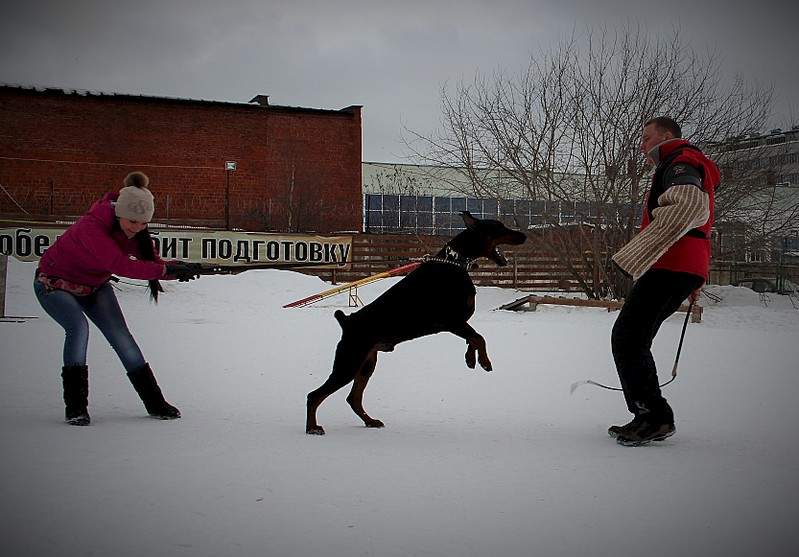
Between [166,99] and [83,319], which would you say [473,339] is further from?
[166,99]

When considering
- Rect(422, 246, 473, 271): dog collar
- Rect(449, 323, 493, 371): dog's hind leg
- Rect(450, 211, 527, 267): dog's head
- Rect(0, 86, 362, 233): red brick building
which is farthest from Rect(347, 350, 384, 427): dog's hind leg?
Rect(0, 86, 362, 233): red brick building

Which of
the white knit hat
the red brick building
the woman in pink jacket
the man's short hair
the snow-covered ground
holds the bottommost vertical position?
the snow-covered ground

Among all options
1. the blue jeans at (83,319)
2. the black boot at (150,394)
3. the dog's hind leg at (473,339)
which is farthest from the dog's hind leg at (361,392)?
the blue jeans at (83,319)

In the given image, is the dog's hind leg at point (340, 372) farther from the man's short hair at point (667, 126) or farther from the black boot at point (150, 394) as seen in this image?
the man's short hair at point (667, 126)

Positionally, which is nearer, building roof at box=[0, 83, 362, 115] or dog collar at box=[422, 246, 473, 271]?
dog collar at box=[422, 246, 473, 271]

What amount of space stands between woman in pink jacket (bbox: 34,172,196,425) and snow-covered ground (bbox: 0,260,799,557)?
0.36 meters

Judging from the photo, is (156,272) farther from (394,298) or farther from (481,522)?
(481,522)

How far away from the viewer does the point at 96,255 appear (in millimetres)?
4941

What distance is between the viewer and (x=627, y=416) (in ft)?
18.9

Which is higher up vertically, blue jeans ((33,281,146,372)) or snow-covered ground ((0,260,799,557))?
blue jeans ((33,281,146,372))

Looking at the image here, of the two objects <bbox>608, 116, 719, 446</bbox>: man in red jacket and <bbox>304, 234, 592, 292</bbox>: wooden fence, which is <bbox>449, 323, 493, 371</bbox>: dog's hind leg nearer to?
<bbox>608, 116, 719, 446</bbox>: man in red jacket

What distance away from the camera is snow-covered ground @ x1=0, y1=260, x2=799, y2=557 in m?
3.14

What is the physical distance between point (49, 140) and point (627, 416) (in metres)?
21.8

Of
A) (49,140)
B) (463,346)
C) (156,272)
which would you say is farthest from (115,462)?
(49,140)
